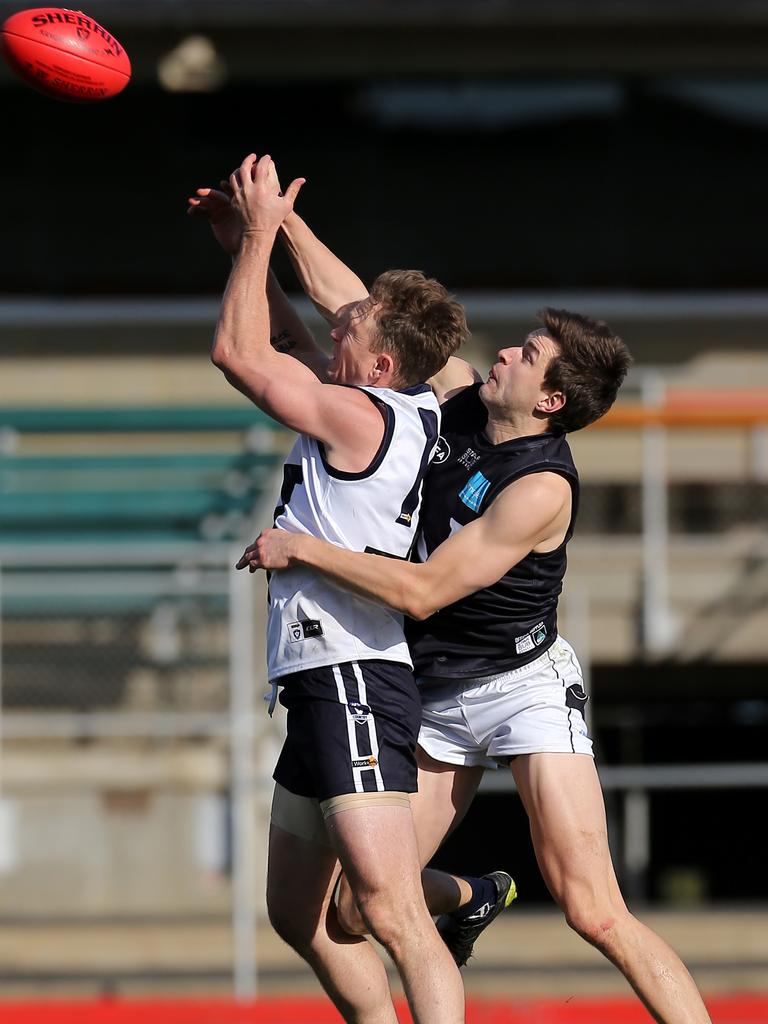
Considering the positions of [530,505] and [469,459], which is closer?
[530,505]

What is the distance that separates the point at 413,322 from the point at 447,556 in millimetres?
649

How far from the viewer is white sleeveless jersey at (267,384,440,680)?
166 inches

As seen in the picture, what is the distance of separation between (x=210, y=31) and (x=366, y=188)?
5.80 feet

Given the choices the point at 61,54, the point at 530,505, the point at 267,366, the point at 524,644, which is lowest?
the point at 524,644

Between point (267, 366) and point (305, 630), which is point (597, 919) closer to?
point (305, 630)

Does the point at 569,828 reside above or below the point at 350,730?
below

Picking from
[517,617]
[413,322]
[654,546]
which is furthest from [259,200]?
[654,546]

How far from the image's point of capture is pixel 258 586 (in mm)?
11461

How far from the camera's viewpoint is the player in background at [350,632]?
4.06m

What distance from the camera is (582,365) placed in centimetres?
442

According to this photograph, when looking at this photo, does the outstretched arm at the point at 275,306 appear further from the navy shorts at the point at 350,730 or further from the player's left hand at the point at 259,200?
the navy shorts at the point at 350,730

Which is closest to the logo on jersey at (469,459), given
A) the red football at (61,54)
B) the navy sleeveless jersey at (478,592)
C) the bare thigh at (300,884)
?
the navy sleeveless jersey at (478,592)

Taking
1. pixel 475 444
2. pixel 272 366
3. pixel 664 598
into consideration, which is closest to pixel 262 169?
pixel 272 366

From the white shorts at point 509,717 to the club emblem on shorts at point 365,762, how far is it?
1.62 feet
